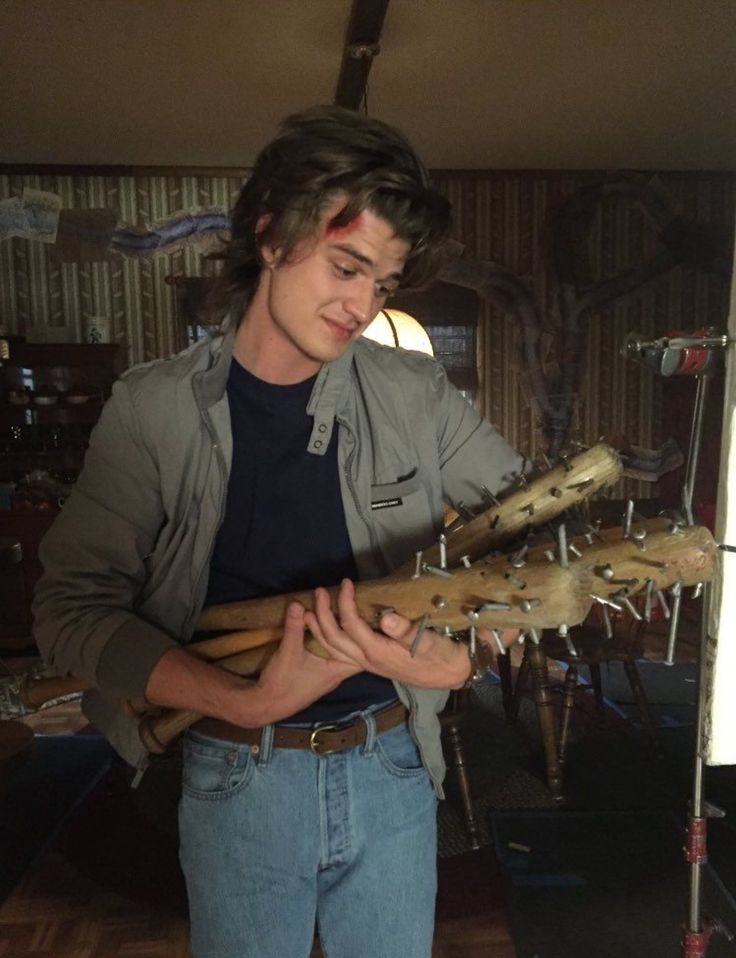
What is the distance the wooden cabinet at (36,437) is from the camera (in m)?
5.44

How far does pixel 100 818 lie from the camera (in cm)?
322

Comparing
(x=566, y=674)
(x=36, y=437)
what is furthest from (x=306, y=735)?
(x=36, y=437)

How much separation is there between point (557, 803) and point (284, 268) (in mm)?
2798

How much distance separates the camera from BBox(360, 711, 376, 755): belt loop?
1176 millimetres

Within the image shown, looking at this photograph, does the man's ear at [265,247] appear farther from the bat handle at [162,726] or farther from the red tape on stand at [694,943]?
the red tape on stand at [694,943]

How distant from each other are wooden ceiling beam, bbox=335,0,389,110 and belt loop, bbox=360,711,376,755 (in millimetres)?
2751

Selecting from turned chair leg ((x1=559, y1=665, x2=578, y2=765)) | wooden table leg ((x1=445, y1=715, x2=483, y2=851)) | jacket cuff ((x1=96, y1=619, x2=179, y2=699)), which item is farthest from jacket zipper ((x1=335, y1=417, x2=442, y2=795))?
turned chair leg ((x1=559, y1=665, x2=578, y2=765))

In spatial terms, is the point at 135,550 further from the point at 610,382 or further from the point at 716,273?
the point at 716,273

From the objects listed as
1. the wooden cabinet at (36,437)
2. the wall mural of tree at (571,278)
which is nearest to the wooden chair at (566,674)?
the wall mural of tree at (571,278)

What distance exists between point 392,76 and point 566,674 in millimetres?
3429

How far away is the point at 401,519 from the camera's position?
4.00 ft

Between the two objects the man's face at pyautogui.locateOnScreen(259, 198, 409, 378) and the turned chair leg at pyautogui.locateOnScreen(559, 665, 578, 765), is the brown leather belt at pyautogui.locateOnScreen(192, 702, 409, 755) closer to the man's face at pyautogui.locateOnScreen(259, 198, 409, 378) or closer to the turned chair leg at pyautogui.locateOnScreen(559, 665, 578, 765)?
the man's face at pyautogui.locateOnScreen(259, 198, 409, 378)

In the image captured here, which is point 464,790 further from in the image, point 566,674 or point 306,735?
point 306,735

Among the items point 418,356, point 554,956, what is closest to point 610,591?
point 418,356
